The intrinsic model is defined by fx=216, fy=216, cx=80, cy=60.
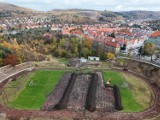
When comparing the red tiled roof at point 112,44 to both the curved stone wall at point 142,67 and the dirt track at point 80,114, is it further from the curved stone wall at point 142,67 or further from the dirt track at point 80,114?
the dirt track at point 80,114

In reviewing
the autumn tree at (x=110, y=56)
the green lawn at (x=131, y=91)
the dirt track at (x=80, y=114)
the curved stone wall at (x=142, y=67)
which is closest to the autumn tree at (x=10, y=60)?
the dirt track at (x=80, y=114)

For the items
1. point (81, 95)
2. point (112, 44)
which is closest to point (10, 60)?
point (81, 95)

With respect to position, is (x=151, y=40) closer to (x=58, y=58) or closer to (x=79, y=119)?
(x=58, y=58)

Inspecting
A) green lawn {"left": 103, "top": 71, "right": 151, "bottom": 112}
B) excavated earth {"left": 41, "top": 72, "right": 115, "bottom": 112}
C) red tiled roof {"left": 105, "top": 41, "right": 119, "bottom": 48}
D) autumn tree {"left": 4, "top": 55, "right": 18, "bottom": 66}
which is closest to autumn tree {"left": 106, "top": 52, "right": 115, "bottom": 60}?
red tiled roof {"left": 105, "top": 41, "right": 119, "bottom": 48}

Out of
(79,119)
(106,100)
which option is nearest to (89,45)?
(106,100)

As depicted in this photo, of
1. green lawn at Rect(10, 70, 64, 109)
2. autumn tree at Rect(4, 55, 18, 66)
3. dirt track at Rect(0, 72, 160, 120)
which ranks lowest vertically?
green lawn at Rect(10, 70, 64, 109)

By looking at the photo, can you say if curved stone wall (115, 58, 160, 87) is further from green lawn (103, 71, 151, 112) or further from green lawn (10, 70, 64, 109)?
green lawn (10, 70, 64, 109)

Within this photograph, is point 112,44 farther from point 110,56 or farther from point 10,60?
point 10,60
